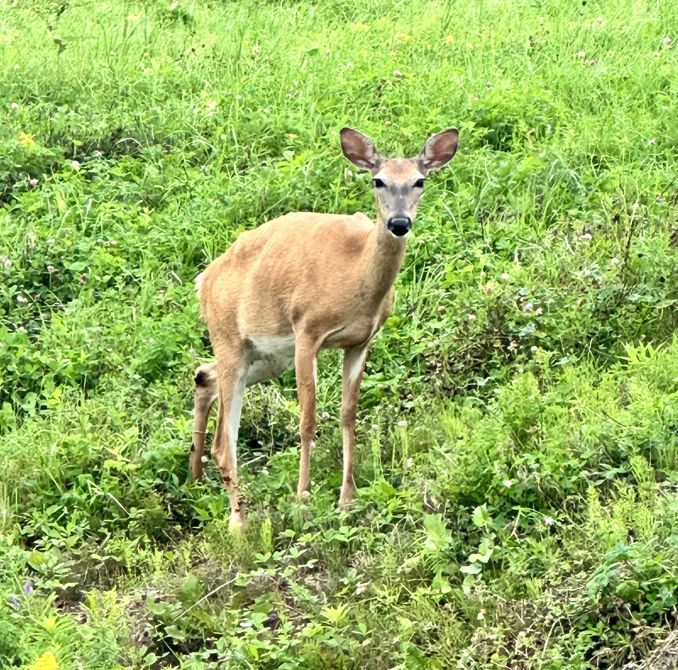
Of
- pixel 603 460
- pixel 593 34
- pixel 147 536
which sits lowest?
pixel 147 536

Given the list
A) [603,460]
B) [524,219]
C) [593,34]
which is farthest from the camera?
[593,34]

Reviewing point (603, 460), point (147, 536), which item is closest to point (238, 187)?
point (147, 536)

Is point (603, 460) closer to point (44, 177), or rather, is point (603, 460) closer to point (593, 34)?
point (44, 177)

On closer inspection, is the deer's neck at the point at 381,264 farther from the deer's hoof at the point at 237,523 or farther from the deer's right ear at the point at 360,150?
the deer's hoof at the point at 237,523

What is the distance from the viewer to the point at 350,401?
275 inches

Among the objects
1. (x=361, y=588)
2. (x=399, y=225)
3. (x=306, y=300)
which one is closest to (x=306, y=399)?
(x=306, y=300)

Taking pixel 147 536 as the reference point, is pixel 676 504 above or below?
above

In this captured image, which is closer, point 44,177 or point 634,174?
point 634,174

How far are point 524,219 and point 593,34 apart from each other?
→ 9.35ft

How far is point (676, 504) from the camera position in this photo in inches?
213

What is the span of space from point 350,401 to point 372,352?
878mm

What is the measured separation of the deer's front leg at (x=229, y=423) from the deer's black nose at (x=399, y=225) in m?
1.25

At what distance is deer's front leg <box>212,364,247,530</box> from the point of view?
7027 millimetres

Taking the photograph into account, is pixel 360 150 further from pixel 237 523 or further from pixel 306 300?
pixel 237 523
